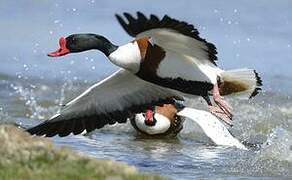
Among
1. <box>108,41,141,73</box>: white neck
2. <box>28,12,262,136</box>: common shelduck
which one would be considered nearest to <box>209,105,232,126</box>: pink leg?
<box>28,12,262,136</box>: common shelduck

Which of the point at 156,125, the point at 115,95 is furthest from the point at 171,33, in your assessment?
the point at 156,125

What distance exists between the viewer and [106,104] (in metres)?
10.3

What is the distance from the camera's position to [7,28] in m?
21.9

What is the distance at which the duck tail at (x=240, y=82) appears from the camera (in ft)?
32.9

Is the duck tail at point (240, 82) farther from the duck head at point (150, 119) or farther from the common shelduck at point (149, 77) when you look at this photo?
the duck head at point (150, 119)

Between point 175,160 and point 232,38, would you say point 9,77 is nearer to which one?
point 232,38

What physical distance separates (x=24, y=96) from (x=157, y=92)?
5.46 metres

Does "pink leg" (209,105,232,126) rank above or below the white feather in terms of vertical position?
below

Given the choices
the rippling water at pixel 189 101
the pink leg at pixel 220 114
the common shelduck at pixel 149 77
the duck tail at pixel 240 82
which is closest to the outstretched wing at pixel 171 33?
the common shelduck at pixel 149 77

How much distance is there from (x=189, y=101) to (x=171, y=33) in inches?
241

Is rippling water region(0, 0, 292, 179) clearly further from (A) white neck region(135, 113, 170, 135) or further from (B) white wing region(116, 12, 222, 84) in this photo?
(B) white wing region(116, 12, 222, 84)

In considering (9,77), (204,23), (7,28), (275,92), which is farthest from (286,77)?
(7,28)

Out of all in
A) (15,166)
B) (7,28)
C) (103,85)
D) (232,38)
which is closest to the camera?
(15,166)

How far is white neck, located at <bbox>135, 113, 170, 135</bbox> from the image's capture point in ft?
40.7
